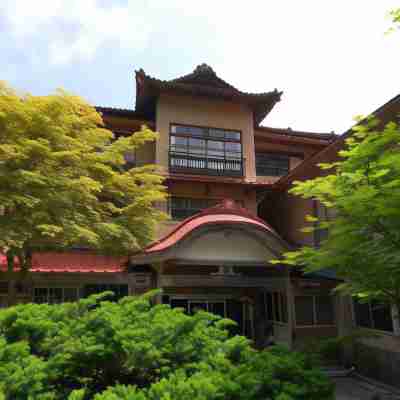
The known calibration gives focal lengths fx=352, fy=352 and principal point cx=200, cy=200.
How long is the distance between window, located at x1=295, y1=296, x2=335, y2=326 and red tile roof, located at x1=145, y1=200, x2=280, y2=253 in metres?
4.36

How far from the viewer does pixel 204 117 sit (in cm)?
2181

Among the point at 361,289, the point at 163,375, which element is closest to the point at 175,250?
the point at 361,289

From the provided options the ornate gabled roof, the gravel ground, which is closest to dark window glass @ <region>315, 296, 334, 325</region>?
the gravel ground

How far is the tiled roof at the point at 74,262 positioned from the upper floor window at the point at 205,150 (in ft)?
21.5

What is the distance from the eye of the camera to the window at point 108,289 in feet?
57.5

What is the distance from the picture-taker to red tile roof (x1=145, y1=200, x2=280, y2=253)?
1395cm

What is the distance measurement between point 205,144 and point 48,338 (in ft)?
55.7

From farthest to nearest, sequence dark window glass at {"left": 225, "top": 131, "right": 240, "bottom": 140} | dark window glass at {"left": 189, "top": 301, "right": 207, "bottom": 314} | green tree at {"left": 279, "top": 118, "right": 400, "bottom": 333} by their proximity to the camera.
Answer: dark window glass at {"left": 225, "top": 131, "right": 240, "bottom": 140}
dark window glass at {"left": 189, "top": 301, "right": 207, "bottom": 314}
green tree at {"left": 279, "top": 118, "right": 400, "bottom": 333}

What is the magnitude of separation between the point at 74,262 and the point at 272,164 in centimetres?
1365

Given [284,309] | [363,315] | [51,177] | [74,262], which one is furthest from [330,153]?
[74,262]

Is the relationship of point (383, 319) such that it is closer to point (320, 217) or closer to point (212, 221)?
point (320, 217)

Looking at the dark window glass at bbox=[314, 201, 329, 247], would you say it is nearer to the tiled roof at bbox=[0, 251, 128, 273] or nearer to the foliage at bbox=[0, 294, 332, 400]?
the tiled roof at bbox=[0, 251, 128, 273]

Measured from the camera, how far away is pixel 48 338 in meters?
5.81

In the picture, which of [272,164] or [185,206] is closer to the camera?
[185,206]
